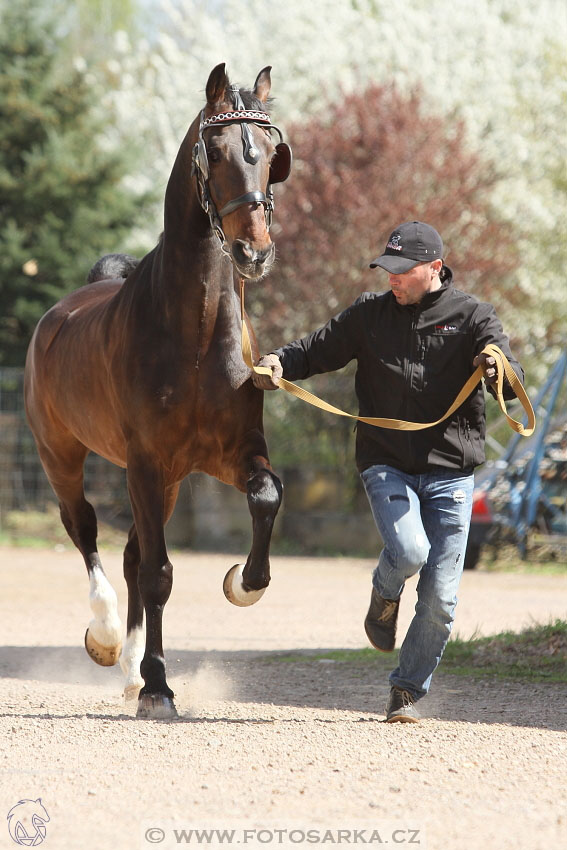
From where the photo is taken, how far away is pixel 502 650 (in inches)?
283

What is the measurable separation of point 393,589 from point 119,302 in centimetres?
210

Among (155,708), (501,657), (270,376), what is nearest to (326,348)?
(270,376)

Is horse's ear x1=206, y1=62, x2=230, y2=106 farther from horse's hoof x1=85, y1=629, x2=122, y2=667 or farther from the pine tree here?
the pine tree

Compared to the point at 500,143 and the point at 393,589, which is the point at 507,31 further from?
the point at 393,589

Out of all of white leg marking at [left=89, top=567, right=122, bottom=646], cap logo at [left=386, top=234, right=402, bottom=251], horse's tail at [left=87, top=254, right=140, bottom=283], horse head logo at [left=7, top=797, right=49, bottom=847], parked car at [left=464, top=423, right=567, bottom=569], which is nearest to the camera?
horse head logo at [left=7, top=797, right=49, bottom=847]

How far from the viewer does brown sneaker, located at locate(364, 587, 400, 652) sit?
5.23m

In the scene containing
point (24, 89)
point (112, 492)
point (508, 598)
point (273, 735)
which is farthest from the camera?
point (24, 89)

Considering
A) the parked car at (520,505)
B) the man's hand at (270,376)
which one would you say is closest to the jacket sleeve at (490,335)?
the man's hand at (270,376)

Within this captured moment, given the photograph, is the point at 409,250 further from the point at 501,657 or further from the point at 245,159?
the point at 501,657

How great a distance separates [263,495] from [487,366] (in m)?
1.15

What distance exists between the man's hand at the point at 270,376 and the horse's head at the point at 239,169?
574 millimetres

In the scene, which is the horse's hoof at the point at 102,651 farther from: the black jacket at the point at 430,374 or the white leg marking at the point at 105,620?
the black jacket at the point at 430,374

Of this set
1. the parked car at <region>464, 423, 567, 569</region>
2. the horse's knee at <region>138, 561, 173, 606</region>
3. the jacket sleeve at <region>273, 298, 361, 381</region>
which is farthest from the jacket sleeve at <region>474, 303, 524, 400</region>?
the parked car at <region>464, 423, 567, 569</region>

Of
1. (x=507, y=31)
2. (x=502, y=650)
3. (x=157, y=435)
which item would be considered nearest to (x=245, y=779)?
(x=157, y=435)
